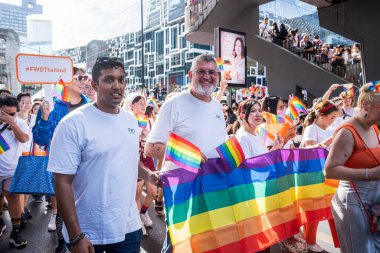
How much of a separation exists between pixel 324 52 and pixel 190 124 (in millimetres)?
16505

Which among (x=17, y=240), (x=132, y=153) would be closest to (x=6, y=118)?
(x=17, y=240)

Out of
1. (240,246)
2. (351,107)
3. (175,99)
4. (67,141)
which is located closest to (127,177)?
(67,141)

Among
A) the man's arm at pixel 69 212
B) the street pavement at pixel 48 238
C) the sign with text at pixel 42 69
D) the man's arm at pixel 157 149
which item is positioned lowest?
the street pavement at pixel 48 238

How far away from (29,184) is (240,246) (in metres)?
2.69

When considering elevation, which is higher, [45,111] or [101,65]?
[101,65]

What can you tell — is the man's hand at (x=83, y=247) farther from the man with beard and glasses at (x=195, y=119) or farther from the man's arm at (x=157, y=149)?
the man's arm at (x=157, y=149)

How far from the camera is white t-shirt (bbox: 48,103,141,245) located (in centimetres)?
→ 215

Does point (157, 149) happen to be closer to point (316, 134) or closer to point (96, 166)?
point (96, 166)

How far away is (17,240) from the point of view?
4723 millimetres

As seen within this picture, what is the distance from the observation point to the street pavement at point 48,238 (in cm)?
461

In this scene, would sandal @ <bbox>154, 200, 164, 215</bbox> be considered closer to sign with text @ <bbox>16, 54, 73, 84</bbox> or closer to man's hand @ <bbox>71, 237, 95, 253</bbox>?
sign with text @ <bbox>16, 54, 73, 84</bbox>

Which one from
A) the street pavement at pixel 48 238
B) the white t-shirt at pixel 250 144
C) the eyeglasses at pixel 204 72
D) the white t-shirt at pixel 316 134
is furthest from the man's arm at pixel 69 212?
the white t-shirt at pixel 316 134

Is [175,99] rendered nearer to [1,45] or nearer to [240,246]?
[240,246]

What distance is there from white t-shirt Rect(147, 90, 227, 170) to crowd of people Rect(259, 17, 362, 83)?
14.7 meters
